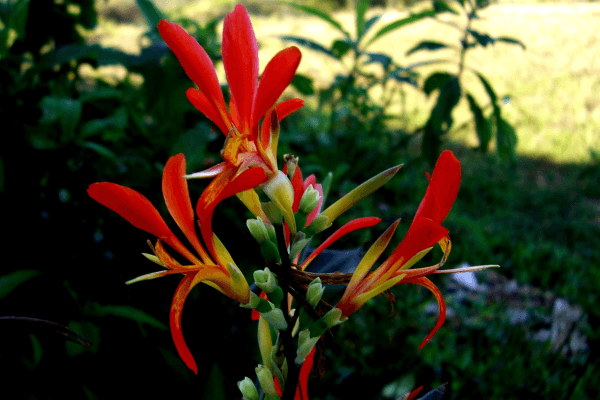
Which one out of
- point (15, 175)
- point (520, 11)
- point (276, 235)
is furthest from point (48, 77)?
point (520, 11)

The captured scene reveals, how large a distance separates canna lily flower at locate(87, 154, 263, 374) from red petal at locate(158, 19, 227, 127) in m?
0.07

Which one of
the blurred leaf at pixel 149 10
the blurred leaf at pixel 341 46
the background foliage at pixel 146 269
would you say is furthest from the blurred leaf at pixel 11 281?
the blurred leaf at pixel 341 46

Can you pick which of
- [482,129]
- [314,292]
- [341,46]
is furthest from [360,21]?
[314,292]

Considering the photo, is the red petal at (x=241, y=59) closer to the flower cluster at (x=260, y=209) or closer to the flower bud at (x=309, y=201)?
the flower cluster at (x=260, y=209)

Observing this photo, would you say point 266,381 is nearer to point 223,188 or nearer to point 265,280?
Answer: point 265,280

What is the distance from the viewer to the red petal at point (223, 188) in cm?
34

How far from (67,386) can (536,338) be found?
146 centimetres

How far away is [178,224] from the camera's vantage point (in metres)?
0.42

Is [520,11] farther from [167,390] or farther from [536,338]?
[167,390]

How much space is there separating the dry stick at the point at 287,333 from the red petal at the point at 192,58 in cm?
16

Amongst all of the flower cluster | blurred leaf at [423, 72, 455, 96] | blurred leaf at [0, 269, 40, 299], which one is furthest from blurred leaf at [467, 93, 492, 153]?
blurred leaf at [0, 269, 40, 299]

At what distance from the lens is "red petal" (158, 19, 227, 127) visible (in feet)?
1.21

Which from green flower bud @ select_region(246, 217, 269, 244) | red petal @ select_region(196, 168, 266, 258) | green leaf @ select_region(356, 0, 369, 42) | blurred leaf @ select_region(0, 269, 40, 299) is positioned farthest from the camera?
green leaf @ select_region(356, 0, 369, 42)

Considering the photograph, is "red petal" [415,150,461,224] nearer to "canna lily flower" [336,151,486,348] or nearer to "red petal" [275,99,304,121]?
"canna lily flower" [336,151,486,348]
